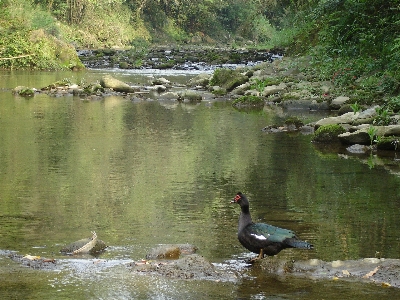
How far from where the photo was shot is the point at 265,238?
7406 mm

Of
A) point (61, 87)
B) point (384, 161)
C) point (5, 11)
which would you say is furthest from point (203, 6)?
point (384, 161)

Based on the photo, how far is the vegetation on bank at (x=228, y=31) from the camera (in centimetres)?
2231

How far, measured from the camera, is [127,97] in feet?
84.0

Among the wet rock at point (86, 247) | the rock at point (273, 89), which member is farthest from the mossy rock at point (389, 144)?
the rock at point (273, 89)

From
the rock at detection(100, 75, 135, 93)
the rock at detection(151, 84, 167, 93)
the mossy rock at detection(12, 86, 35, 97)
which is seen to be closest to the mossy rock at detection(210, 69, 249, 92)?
the rock at detection(151, 84, 167, 93)

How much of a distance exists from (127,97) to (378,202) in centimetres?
1599

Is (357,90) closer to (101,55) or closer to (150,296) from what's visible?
(150,296)

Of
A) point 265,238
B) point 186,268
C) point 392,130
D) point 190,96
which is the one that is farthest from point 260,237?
point 190,96

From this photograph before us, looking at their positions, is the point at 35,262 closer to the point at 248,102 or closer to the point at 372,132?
the point at 372,132

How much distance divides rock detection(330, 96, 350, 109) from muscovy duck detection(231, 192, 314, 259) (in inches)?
573

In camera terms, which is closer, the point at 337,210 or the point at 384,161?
the point at 337,210

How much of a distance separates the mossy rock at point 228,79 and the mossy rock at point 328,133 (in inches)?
469

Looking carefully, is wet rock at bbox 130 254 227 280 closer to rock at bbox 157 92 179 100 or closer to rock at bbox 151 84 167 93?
rock at bbox 157 92 179 100

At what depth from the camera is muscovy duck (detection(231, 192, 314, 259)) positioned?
7324 mm
